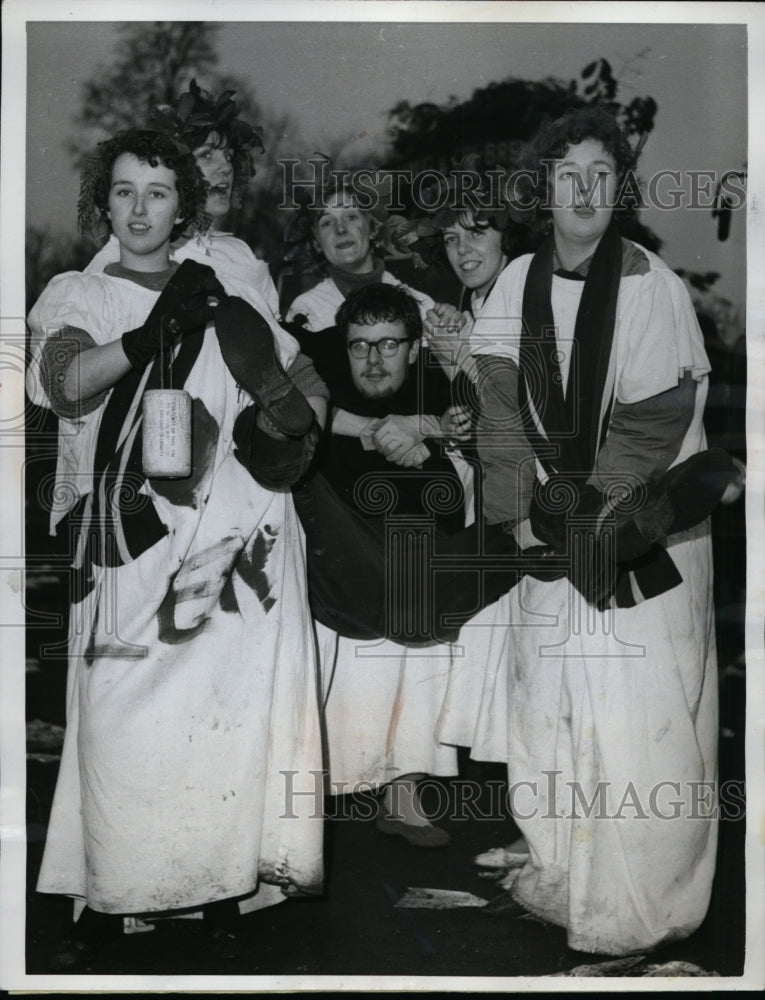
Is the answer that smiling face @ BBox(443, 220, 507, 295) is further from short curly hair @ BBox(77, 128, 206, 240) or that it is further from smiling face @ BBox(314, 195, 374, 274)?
short curly hair @ BBox(77, 128, 206, 240)

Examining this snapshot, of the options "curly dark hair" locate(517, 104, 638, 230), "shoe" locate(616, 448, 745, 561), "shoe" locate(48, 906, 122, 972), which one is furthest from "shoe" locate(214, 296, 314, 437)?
"shoe" locate(48, 906, 122, 972)

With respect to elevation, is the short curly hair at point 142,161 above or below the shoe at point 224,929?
above

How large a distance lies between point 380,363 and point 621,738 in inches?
54.7

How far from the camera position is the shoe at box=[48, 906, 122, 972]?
3.38 m

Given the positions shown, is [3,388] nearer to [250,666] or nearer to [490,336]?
[250,666]

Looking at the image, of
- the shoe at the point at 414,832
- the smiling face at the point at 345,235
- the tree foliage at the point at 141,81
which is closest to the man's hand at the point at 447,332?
the smiling face at the point at 345,235

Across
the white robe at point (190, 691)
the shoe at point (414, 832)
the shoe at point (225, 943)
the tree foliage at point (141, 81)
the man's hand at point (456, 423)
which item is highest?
the tree foliage at point (141, 81)

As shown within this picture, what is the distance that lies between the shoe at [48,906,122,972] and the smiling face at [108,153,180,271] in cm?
205

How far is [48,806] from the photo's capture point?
339 cm

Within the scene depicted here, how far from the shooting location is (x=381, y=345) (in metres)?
3.41

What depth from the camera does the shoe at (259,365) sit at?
3.36 meters

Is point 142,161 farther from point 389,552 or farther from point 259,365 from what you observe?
point 389,552

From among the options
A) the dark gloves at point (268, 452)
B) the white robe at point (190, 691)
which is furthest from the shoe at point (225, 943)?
the dark gloves at point (268, 452)

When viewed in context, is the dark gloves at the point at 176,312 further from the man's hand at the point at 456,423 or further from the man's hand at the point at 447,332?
the man's hand at the point at 456,423
